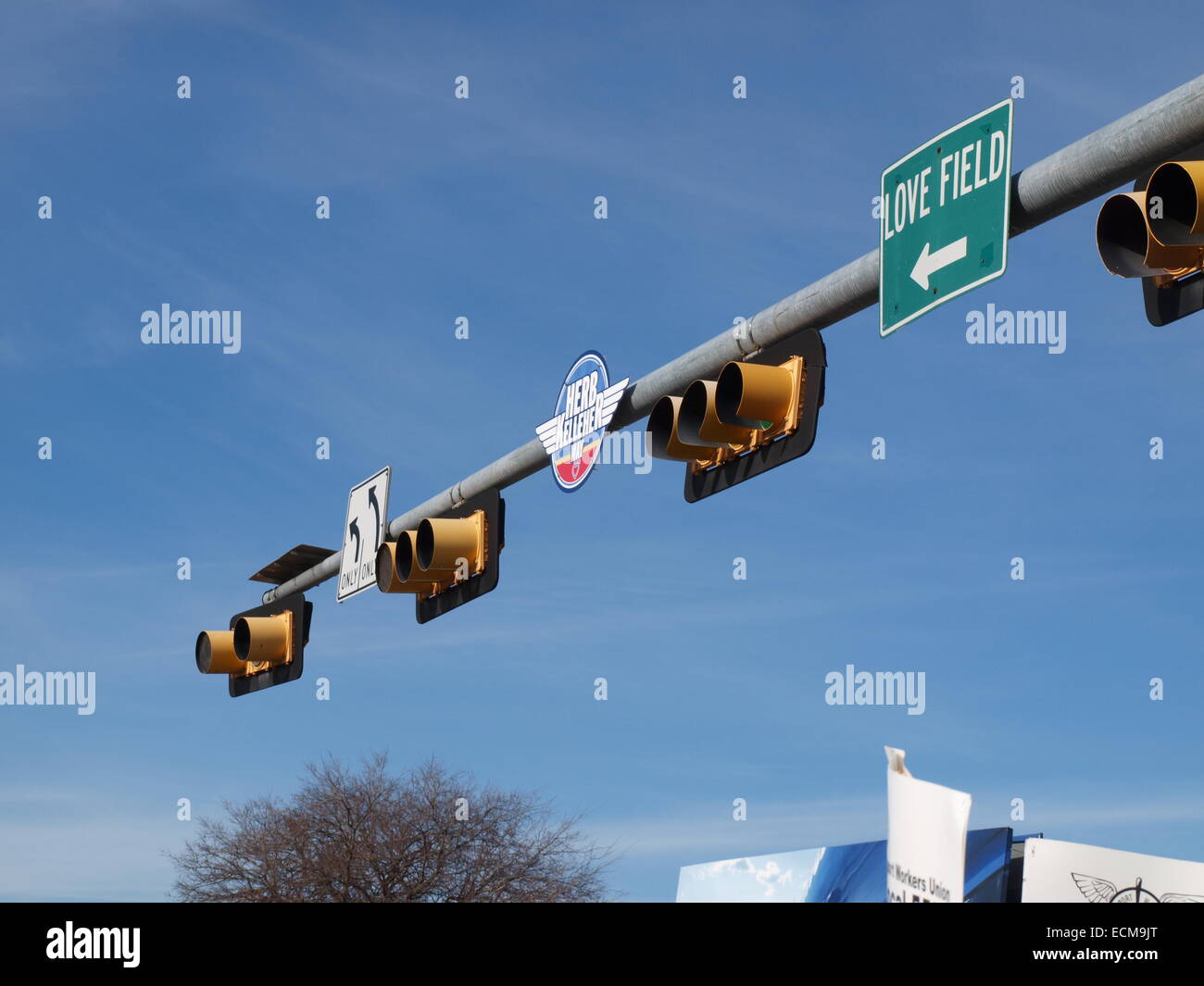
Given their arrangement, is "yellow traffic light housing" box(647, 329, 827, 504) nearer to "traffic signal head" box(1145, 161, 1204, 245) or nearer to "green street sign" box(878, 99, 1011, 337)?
"green street sign" box(878, 99, 1011, 337)

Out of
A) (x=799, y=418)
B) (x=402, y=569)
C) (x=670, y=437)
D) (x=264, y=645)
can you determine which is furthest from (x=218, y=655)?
(x=799, y=418)

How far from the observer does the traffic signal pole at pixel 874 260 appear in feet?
18.7

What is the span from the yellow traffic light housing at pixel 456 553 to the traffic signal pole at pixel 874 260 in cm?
16

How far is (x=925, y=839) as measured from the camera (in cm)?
681

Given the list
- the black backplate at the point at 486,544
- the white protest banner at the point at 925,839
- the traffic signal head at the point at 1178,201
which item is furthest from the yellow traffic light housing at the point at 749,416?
the black backplate at the point at 486,544

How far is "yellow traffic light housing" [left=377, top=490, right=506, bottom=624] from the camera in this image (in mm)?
11016

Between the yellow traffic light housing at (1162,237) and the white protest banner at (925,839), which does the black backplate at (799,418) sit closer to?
the white protest banner at (925,839)

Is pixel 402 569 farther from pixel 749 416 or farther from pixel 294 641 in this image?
pixel 749 416

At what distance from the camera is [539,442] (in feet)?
33.2

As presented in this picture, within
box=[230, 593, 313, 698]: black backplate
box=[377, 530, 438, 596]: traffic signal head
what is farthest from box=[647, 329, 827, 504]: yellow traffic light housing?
box=[230, 593, 313, 698]: black backplate
